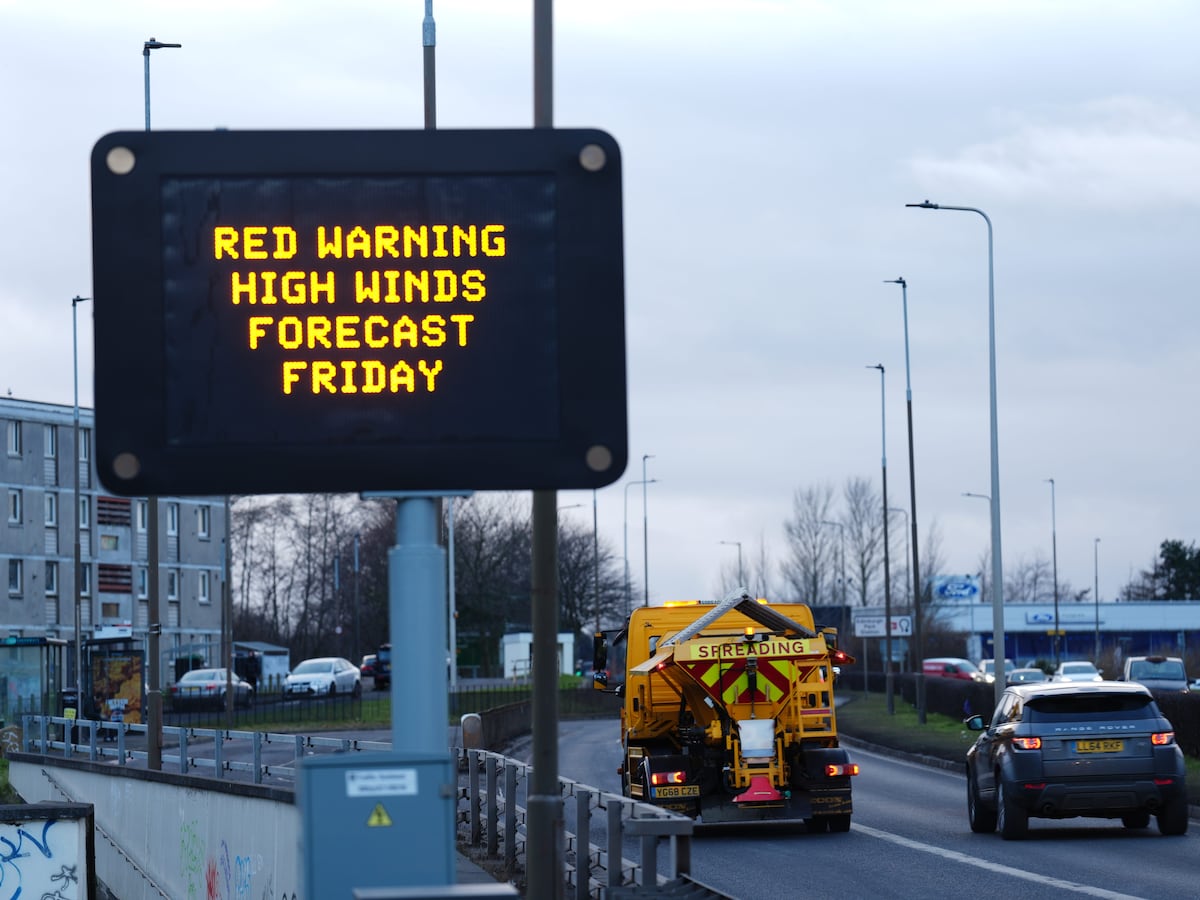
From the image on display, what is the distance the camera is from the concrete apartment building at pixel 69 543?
292 ft

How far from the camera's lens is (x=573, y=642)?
364ft

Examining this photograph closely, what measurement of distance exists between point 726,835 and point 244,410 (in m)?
17.3

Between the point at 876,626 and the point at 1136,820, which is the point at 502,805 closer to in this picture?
the point at 1136,820

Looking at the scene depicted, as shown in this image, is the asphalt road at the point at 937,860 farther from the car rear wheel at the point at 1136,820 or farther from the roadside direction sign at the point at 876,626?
the roadside direction sign at the point at 876,626

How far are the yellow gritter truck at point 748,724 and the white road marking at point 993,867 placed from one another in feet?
2.05

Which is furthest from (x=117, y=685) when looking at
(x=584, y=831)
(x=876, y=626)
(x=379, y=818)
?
(x=379, y=818)

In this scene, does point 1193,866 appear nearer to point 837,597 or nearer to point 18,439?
point 18,439

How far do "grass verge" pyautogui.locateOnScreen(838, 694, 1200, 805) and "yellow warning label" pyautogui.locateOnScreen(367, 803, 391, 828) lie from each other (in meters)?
20.4

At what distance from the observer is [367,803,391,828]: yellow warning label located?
7.19 meters

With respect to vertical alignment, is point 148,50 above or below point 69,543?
above

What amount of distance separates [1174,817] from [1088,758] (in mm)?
1444

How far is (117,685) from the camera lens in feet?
162

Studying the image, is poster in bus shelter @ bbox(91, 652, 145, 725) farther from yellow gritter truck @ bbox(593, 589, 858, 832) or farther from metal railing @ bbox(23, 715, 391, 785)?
yellow gritter truck @ bbox(593, 589, 858, 832)

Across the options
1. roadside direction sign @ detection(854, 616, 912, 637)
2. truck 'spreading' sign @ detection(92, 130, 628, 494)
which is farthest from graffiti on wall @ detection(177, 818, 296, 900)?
roadside direction sign @ detection(854, 616, 912, 637)
